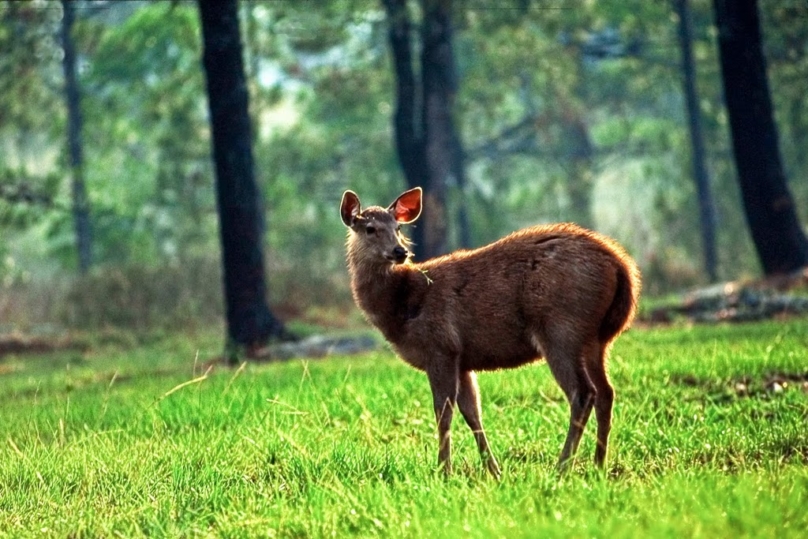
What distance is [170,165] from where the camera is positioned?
34.2 meters

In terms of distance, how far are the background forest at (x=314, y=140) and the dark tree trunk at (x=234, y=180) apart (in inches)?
261

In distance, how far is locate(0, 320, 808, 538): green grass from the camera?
5.90 m

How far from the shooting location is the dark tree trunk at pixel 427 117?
26.3 metres

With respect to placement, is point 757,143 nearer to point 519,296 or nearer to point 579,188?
point 519,296

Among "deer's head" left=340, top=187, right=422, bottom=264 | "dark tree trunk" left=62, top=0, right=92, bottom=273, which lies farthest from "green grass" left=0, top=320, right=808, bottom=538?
"dark tree trunk" left=62, top=0, right=92, bottom=273

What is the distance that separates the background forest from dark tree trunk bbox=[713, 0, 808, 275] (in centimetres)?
584

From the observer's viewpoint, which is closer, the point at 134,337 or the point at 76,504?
the point at 76,504

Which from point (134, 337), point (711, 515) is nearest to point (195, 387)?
point (711, 515)

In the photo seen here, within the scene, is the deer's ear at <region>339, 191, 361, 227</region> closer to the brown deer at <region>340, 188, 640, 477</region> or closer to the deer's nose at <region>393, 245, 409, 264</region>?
the brown deer at <region>340, 188, 640, 477</region>

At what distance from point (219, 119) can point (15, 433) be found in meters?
8.67

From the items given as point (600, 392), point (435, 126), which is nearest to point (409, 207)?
point (600, 392)

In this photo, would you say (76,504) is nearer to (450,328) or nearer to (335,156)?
(450,328)

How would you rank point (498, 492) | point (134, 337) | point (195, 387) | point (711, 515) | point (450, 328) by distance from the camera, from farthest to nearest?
point (134, 337), point (195, 387), point (450, 328), point (498, 492), point (711, 515)

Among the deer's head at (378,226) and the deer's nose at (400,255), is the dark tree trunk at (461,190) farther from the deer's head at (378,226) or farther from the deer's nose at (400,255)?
the deer's nose at (400,255)
